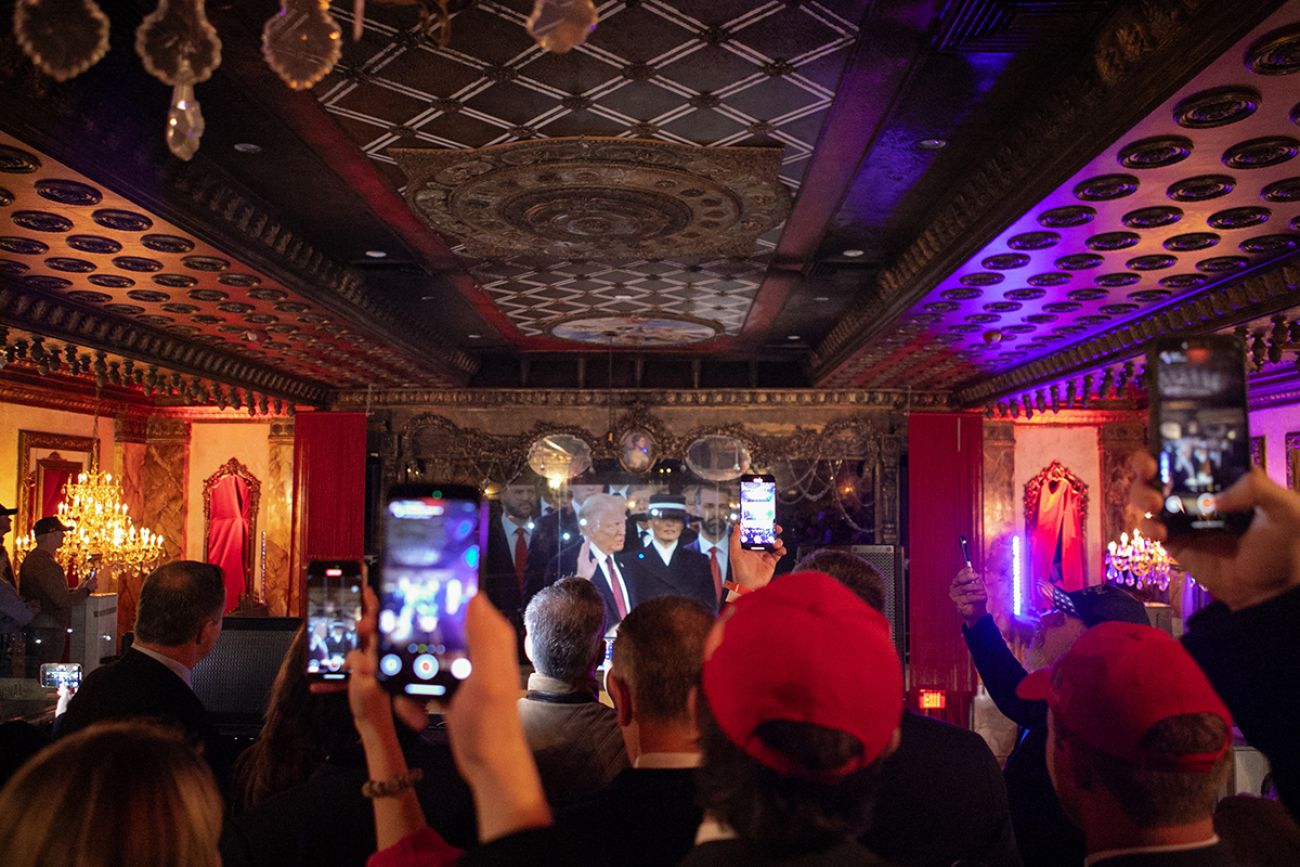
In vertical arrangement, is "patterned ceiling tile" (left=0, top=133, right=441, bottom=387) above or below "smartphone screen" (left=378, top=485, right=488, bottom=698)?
above

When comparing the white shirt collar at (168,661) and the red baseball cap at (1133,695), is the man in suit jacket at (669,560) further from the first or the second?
the red baseball cap at (1133,695)

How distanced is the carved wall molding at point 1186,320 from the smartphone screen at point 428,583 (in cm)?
356

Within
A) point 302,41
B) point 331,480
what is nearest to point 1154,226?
point 302,41

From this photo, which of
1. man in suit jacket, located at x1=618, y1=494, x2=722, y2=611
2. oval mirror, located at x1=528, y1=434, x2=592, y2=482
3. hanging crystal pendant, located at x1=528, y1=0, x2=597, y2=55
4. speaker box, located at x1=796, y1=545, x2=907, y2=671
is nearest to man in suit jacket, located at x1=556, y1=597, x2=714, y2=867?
hanging crystal pendant, located at x1=528, y1=0, x2=597, y2=55

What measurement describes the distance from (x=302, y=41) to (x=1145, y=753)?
2084mm

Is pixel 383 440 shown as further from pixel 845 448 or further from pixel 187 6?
pixel 187 6

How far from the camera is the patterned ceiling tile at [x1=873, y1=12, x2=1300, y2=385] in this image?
11.0ft

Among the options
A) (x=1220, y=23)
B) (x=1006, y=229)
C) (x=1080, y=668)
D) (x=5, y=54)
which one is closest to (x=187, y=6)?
(x=5, y=54)

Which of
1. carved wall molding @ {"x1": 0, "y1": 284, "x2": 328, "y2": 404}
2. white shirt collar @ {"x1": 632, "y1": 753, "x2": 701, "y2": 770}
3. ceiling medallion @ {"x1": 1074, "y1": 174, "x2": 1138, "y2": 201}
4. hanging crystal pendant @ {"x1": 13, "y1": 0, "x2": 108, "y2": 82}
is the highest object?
ceiling medallion @ {"x1": 1074, "y1": 174, "x2": 1138, "y2": 201}

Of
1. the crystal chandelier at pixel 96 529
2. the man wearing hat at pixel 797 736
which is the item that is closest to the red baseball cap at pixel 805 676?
the man wearing hat at pixel 797 736

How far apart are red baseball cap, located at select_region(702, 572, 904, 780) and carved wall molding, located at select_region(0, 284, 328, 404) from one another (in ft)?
21.2

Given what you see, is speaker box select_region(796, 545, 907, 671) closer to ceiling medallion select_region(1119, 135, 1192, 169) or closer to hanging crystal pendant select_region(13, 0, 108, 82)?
ceiling medallion select_region(1119, 135, 1192, 169)

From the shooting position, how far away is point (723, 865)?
1075 millimetres

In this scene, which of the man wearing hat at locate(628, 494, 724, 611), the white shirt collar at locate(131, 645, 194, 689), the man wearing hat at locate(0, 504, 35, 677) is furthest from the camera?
the man wearing hat at locate(628, 494, 724, 611)
